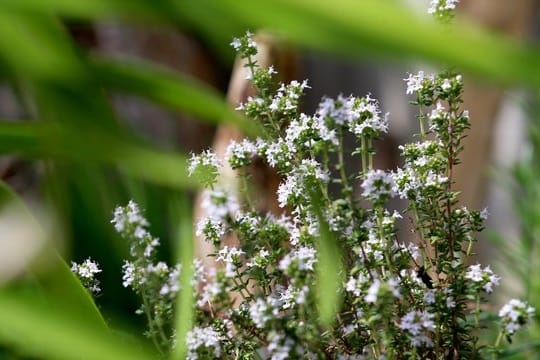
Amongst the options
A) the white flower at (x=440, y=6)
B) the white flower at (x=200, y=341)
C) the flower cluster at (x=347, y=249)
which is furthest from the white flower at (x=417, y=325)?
the white flower at (x=440, y=6)

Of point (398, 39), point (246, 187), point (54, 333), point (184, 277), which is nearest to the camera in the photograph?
point (398, 39)

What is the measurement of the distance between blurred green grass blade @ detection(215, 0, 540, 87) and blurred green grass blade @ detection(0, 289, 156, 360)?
17 centimetres

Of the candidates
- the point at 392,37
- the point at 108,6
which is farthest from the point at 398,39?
the point at 108,6

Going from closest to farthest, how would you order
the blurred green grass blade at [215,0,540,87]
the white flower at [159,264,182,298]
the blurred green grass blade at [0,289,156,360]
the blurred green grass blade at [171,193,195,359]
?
the blurred green grass blade at [215,0,540,87]
the blurred green grass blade at [0,289,156,360]
the blurred green grass blade at [171,193,195,359]
the white flower at [159,264,182,298]

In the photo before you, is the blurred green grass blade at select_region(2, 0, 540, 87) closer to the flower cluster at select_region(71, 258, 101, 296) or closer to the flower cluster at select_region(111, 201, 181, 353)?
the flower cluster at select_region(111, 201, 181, 353)

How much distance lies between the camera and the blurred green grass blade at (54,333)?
40cm

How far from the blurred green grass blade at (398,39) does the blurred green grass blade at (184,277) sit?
8.2 inches

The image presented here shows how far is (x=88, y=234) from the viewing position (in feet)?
4.99

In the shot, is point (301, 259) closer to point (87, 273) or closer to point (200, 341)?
point (200, 341)

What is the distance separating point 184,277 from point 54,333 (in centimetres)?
15

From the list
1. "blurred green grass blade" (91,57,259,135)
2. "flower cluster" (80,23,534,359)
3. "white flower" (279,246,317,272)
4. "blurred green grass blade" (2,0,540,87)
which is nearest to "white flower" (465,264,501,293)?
"flower cluster" (80,23,534,359)

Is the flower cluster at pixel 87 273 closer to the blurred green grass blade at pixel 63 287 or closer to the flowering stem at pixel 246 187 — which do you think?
the blurred green grass blade at pixel 63 287

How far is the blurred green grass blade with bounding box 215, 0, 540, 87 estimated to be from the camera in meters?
0.29

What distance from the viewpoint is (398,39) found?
0.97ft
